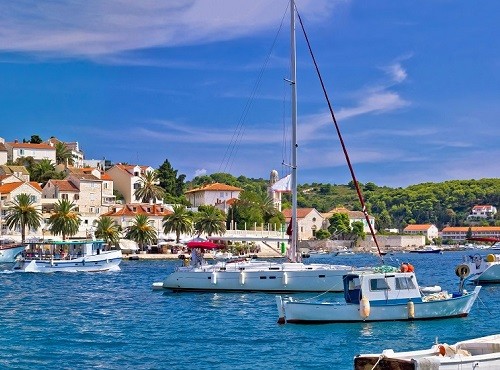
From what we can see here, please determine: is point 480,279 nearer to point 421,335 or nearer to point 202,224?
point 421,335

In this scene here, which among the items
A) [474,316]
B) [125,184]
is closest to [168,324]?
[474,316]

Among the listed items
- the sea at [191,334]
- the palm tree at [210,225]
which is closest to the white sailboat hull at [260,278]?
the sea at [191,334]

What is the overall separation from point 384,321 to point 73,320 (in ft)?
50.2

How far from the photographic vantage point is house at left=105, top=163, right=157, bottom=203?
150 m

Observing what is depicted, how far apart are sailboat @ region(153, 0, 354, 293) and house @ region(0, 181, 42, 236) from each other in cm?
7527

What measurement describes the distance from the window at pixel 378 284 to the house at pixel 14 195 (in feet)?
309

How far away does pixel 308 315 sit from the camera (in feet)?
111

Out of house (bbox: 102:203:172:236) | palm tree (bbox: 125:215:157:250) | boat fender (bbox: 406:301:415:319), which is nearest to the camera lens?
boat fender (bbox: 406:301:415:319)

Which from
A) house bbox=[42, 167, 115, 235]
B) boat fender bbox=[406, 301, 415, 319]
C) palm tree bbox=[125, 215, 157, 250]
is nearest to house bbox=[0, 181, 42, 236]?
house bbox=[42, 167, 115, 235]

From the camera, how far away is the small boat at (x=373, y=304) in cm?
3350

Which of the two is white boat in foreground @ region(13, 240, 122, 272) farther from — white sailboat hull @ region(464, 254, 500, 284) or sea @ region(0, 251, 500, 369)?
white sailboat hull @ region(464, 254, 500, 284)

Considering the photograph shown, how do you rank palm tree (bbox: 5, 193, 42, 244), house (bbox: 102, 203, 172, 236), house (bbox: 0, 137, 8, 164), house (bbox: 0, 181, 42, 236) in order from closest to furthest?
1. palm tree (bbox: 5, 193, 42, 244)
2. house (bbox: 0, 181, 42, 236)
3. house (bbox: 102, 203, 172, 236)
4. house (bbox: 0, 137, 8, 164)

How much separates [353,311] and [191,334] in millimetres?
7007

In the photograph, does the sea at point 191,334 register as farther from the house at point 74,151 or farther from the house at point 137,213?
the house at point 74,151
